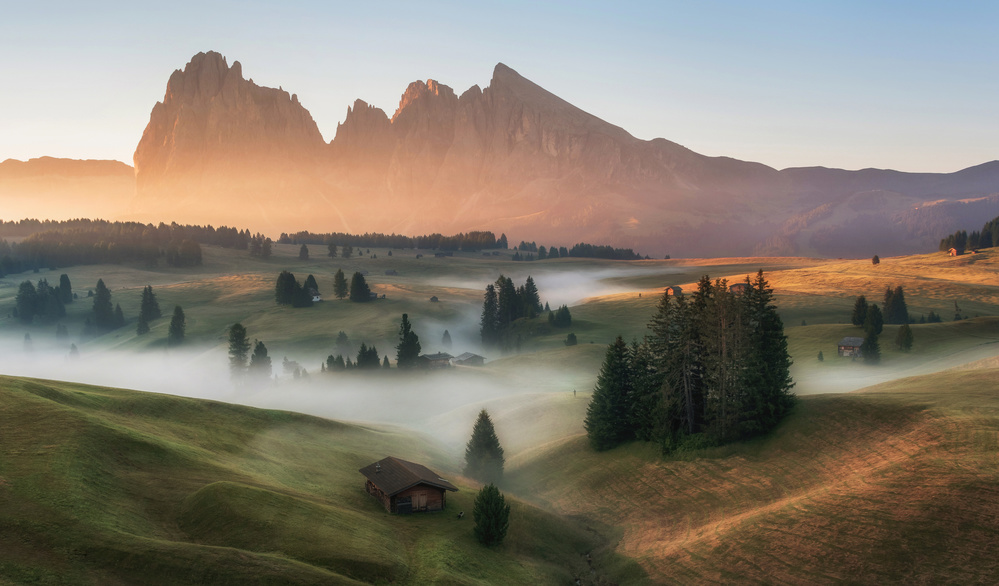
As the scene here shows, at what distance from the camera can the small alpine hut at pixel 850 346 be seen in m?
114

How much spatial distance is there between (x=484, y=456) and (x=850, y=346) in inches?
3011

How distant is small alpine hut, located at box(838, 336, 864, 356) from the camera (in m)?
114

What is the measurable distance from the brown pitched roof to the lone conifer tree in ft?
57.5

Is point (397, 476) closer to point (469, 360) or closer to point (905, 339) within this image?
point (469, 360)

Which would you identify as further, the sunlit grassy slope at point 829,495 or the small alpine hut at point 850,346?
the small alpine hut at point 850,346

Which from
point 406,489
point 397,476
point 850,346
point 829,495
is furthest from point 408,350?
point 829,495

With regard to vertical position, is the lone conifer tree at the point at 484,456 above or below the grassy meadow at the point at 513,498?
below

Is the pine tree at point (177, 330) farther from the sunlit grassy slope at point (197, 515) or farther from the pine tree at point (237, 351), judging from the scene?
the sunlit grassy slope at point (197, 515)

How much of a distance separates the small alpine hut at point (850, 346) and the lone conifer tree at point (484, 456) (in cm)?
7411

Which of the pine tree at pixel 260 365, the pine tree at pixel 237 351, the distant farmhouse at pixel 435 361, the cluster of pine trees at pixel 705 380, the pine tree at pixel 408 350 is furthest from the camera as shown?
the pine tree at pixel 260 365

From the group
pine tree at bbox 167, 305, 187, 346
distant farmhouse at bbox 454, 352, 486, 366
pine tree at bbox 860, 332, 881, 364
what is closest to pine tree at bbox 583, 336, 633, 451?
pine tree at bbox 860, 332, 881, 364

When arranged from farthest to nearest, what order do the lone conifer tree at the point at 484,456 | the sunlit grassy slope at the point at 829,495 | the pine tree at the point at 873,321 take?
1. the pine tree at the point at 873,321
2. the lone conifer tree at the point at 484,456
3. the sunlit grassy slope at the point at 829,495

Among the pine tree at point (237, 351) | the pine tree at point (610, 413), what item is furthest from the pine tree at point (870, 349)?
the pine tree at point (237, 351)

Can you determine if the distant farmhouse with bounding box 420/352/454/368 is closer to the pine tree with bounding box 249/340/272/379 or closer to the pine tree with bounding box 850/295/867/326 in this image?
the pine tree with bounding box 249/340/272/379
